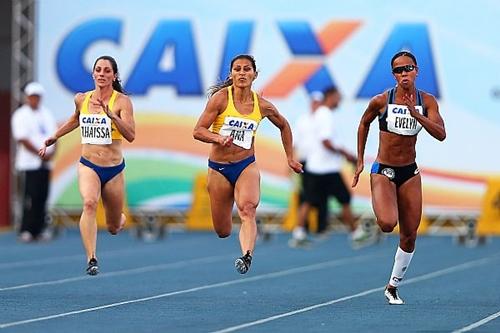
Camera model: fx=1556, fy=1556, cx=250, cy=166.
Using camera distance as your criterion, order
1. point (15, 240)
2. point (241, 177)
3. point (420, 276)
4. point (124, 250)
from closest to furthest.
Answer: point (241, 177) → point (420, 276) → point (124, 250) → point (15, 240)

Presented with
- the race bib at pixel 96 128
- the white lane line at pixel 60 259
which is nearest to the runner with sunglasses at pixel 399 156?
the race bib at pixel 96 128

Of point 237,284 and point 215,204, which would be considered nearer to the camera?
point 215,204

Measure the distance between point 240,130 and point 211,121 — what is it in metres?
0.31

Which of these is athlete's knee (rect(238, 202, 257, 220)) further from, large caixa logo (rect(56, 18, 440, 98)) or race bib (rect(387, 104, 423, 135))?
large caixa logo (rect(56, 18, 440, 98))

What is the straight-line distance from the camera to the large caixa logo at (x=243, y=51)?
26622mm

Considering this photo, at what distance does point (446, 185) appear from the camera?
87.4 feet

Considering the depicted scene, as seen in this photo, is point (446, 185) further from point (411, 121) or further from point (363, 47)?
point (411, 121)

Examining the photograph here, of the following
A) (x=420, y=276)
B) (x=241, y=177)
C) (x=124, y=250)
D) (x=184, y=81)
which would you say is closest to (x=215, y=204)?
(x=241, y=177)

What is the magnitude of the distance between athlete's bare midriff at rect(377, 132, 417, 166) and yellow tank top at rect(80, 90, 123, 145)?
306 centimetres

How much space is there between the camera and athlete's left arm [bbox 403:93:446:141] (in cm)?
1311

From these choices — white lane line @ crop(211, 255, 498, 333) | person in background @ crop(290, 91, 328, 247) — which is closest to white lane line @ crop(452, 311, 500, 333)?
white lane line @ crop(211, 255, 498, 333)

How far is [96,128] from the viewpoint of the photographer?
50.6 feet

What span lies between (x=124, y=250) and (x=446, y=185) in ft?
20.5

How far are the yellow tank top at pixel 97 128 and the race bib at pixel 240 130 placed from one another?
4.78 feet
